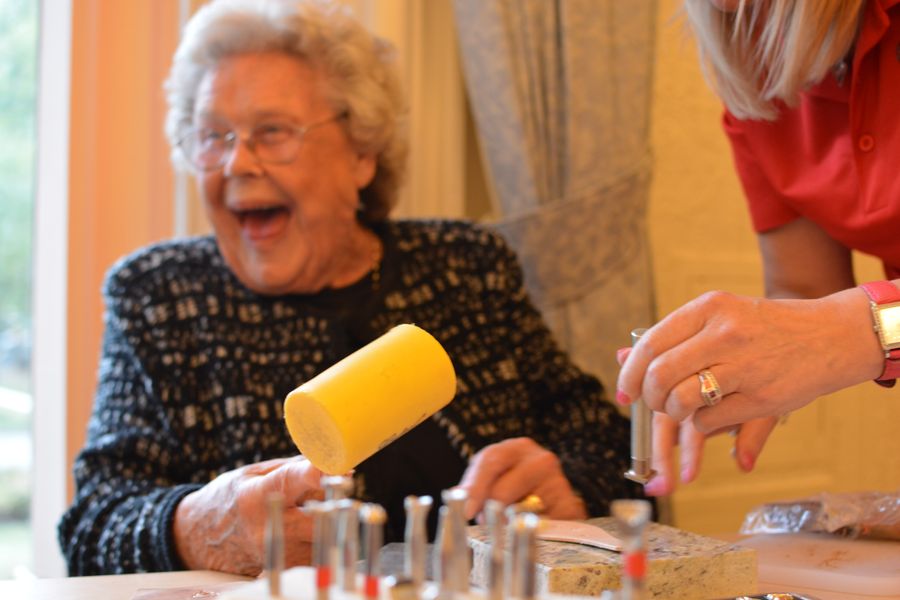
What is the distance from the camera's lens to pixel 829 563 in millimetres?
1104

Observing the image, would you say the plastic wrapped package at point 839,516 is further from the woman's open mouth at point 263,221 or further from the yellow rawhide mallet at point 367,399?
the woman's open mouth at point 263,221

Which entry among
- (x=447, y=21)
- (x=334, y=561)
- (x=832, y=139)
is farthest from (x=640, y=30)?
(x=334, y=561)

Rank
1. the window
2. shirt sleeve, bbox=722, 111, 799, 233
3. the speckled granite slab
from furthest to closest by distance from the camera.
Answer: the window → shirt sleeve, bbox=722, 111, 799, 233 → the speckled granite slab

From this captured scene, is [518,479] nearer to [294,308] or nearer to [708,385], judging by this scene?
[708,385]

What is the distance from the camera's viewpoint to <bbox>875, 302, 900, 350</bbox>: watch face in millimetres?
973

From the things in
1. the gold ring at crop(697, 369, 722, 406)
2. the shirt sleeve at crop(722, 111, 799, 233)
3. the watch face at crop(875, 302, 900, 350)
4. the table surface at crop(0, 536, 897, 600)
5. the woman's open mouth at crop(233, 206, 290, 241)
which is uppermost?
the shirt sleeve at crop(722, 111, 799, 233)

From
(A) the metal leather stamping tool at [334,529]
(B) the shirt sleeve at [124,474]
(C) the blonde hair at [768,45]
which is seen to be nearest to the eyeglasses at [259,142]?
(B) the shirt sleeve at [124,474]

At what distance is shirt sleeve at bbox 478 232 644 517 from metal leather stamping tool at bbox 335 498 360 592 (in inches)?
37.0

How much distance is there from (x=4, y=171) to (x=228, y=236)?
0.74m

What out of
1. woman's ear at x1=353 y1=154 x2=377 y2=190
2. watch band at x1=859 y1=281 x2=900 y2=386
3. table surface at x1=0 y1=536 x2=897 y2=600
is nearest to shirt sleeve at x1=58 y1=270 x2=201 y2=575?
table surface at x1=0 y1=536 x2=897 y2=600

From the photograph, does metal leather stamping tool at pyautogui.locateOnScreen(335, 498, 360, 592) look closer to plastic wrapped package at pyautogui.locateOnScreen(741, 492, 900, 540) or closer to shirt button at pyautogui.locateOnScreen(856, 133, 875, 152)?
plastic wrapped package at pyautogui.locateOnScreen(741, 492, 900, 540)

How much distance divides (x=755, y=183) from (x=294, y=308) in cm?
78

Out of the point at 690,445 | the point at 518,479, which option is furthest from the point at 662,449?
the point at 518,479

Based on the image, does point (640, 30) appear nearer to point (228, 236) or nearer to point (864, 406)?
point (864, 406)
